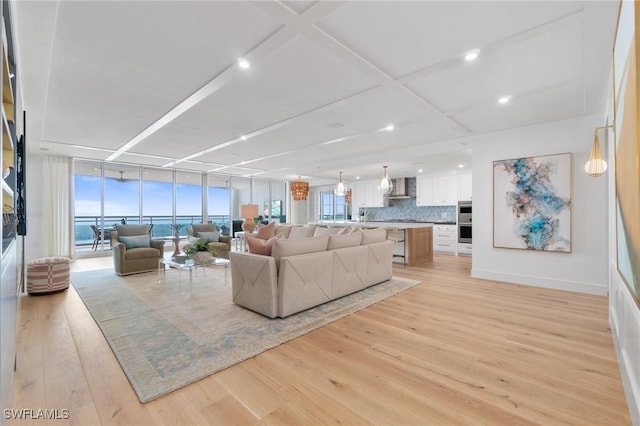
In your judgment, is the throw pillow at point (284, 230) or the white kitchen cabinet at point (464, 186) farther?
the white kitchen cabinet at point (464, 186)

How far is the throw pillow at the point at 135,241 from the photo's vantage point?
5484mm

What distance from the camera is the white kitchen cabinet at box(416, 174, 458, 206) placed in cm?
820

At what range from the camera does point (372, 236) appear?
4.70m

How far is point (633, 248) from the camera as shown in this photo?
154 centimetres

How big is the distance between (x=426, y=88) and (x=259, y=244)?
2.67 metres

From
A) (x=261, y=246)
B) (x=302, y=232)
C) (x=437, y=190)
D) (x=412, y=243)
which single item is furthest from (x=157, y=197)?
(x=437, y=190)

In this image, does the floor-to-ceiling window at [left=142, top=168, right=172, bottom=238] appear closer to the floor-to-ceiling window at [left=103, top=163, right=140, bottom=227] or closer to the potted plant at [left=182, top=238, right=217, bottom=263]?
the floor-to-ceiling window at [left=103, top=163, right=140, bottom=227]

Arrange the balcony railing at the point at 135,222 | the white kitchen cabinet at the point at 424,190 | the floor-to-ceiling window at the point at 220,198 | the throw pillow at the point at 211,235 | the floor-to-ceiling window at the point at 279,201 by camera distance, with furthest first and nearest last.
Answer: the floor-to-ceiling window at the point at 279,201
the floor-to-ceiling window at the point at 220,198
the white kitchen cabinet at the point at 424,190
the balcony railing at the point at 135,222
the throw pillow at the point at 211,235

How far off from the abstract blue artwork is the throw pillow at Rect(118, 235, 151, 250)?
649cm

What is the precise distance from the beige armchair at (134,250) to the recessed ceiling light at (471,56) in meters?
5.78

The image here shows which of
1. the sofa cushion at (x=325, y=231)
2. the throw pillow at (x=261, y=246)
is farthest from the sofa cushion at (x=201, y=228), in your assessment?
the throw pillow at (x=261, y=246)

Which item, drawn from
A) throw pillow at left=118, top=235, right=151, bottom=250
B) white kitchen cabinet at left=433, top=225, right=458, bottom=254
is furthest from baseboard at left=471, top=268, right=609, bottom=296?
throw pillow at left=118, top=235, right=151, bottom=250

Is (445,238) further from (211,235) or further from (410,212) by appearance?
(211,235)

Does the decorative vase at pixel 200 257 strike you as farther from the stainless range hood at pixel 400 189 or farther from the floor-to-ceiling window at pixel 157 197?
the stainless range hood at pixel 400 189
